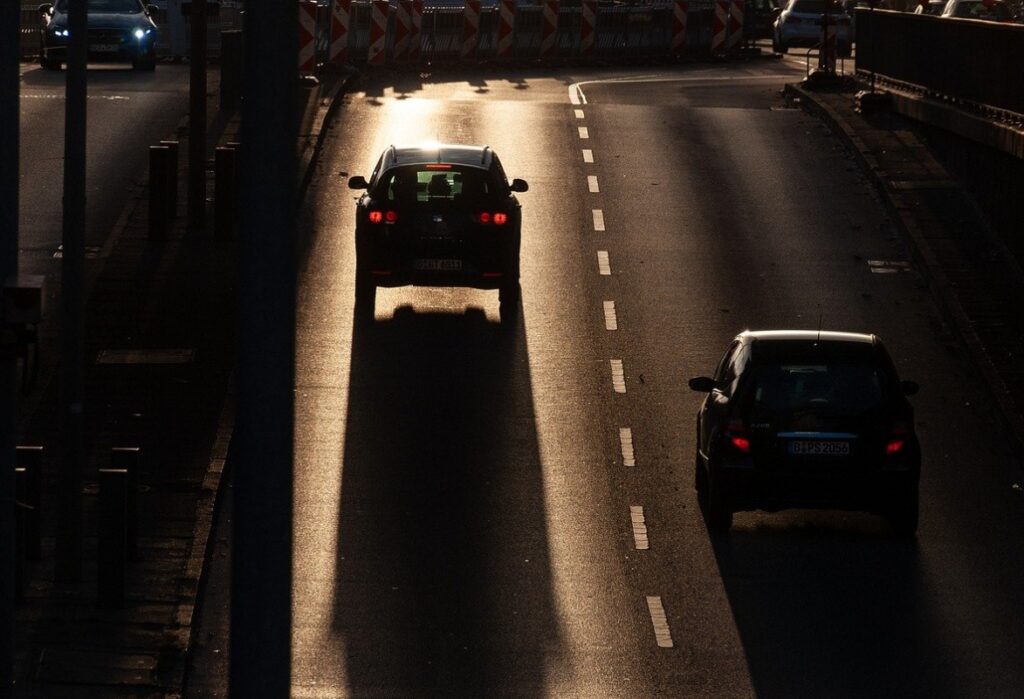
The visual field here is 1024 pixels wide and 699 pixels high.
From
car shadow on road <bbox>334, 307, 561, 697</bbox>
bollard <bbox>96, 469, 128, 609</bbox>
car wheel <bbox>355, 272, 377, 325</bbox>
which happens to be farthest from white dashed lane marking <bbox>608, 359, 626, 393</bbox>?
bollard <bbox>96, 469, 128, 609</bbox>

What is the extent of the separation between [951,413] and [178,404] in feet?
24.5

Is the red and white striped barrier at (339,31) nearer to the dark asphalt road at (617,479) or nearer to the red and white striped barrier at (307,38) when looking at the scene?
the red and white striped barrier at (307,38)

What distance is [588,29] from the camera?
51812mm

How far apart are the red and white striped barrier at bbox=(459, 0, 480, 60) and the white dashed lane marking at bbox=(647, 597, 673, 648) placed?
1362 inches

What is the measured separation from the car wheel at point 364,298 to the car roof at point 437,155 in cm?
129

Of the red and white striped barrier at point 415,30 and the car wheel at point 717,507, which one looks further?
the red and white striped barrier at point 415,30

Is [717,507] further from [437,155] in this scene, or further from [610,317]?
[437,155]

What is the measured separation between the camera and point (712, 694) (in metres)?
12.5

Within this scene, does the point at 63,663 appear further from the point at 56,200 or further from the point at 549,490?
the point at 56,200

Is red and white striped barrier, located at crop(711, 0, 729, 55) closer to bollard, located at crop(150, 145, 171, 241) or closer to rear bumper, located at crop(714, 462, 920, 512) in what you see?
bollard, located at crop(150, 145, 171, 241)

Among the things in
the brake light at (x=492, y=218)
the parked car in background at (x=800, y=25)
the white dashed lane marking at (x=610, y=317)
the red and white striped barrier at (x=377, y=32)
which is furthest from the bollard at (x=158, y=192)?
the parked car in background at (x=800, y=25)

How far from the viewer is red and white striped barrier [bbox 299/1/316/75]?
37.8m

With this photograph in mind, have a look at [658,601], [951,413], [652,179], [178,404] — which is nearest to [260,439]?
[658,601]

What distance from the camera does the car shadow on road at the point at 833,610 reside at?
507 inches
